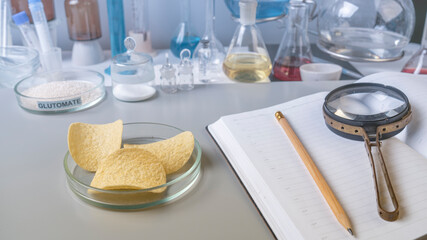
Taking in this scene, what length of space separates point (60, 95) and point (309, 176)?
401 millimetres

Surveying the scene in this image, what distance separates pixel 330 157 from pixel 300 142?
0.13 ft

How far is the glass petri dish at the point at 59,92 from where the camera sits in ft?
1.97

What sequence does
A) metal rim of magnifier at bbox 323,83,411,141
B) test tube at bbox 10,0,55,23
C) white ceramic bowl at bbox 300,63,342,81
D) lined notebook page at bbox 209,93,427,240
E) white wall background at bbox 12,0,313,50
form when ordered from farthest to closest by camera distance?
white wall background at bbox 12,0,313,50 < test tube at bbox 10,0,55,23 < white ceramic bowl at bbox 300,63,342,81 < metal rim of magnifier at bbox 323,83,411,141 < lined notebook page at bbox 209,93,427,240

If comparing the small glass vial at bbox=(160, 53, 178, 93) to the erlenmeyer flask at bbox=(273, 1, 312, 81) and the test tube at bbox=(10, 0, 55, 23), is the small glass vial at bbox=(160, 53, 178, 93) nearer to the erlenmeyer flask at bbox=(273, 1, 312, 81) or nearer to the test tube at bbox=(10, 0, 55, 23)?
the erlenmeyer flask at bbox=(273, 1, 312, 81)

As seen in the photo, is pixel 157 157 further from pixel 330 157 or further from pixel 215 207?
pixel 330 157

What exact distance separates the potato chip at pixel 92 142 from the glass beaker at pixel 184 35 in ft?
1.67

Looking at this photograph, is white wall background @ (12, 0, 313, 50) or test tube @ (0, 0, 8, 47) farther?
white wall background @ (12, 0, 313, 50)

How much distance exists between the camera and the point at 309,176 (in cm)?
43

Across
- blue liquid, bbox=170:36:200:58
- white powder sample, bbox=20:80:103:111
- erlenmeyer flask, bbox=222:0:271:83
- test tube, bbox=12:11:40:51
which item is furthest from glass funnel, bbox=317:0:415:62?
test tube, bbox=12:11:40:51

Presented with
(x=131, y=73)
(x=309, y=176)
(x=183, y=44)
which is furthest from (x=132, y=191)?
(x=183, y=44)

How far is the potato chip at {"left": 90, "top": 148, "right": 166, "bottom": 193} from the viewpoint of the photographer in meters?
0.41

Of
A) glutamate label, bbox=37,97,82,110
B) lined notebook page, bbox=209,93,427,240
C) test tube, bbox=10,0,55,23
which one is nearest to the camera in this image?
lined notebook page, bbox=209,93,427,240

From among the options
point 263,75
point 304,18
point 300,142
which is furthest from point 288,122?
point 304,18

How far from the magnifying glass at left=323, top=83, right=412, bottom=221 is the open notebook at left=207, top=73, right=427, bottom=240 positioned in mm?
13
